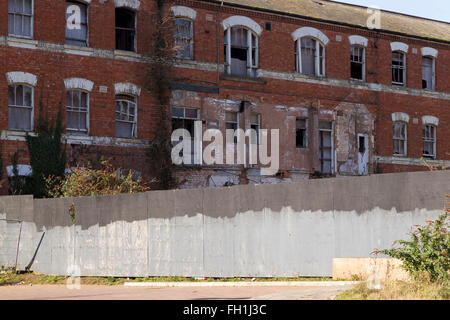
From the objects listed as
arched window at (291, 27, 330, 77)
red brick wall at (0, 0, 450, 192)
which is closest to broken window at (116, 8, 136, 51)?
red brick wall at (0, 0, 450, 192)

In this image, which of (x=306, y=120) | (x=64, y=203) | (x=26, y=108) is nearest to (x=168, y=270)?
(x=64, y=203)

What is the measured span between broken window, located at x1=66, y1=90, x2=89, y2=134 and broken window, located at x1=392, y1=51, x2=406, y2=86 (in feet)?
47.1

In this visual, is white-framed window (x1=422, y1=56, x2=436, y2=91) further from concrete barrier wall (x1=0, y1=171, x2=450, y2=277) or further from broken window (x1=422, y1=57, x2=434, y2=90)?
concrete barrier wall (x1=0, y1=171, x2=450, y2=277)

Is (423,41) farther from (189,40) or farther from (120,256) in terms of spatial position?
(120,256)

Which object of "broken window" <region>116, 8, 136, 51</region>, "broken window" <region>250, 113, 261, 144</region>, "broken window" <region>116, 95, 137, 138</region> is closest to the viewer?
"broken window" <region>116, 95, 137, 138</region>

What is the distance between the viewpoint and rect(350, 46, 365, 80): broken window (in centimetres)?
3303

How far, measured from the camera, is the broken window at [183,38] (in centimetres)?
2888

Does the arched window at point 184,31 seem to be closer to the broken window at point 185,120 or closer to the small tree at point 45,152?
the broken window at point 185,120

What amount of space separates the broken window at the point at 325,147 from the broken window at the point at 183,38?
6584 mm

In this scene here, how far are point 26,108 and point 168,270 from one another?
1006 centimetres

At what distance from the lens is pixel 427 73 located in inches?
1378

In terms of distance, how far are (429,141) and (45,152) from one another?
706 inches

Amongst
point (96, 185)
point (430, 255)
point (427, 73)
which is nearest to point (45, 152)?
point (96, 185)

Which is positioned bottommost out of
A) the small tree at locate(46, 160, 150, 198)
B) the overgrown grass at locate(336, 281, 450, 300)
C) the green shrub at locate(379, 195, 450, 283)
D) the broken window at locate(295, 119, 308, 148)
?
the overgrown grass at locate(336, 281, 450, 300)
